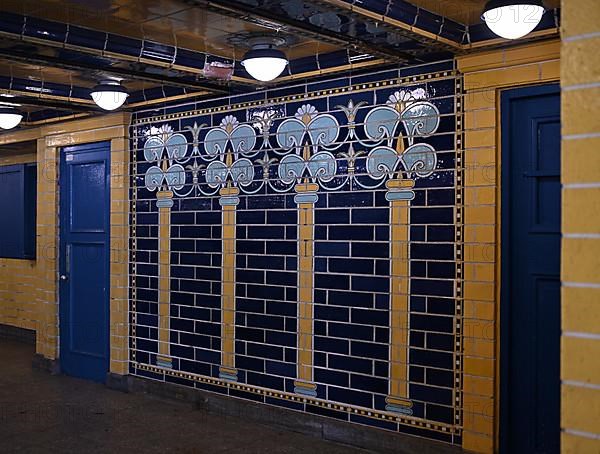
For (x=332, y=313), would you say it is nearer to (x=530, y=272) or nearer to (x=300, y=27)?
(x=530, y=272)

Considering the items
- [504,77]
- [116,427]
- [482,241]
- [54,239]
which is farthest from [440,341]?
[54,239]

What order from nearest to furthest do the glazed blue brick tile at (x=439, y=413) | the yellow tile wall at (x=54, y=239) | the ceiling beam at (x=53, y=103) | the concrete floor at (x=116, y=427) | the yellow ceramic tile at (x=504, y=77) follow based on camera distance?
the yellow ceramic tile at (x=504, y=77) → the glazed blue brick tile at (x=439, y=413) → the concrete floor at (x=116, y=427) → the ceiling beam at (x=53, y=103) → the yellow tile wall at (x=54, y=239)

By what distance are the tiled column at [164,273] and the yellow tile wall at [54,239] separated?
0.47 metres

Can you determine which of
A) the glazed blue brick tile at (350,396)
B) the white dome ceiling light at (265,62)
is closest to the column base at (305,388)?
the glazed blue brick tile at (350,396)

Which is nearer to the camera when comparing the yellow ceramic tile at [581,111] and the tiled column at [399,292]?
the yellow ceramic tile at [581,111]

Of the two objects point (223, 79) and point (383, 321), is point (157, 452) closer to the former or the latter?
point (383, 321)

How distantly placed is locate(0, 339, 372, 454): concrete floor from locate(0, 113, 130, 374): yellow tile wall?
0.53m

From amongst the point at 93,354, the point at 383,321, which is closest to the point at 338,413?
the point at 383,321

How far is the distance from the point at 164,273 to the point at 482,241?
291 centimetres

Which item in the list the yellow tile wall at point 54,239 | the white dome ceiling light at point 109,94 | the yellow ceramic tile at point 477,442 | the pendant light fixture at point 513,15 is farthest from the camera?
the yellow tile wall at point 54,239

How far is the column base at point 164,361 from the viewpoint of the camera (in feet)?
19.4

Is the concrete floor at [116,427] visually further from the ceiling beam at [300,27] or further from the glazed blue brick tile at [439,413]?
the ceiling beam at [300,27]

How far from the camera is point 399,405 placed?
175 inches

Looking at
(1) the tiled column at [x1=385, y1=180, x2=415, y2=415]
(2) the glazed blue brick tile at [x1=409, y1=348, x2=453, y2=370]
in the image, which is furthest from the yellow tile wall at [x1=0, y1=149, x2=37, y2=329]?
(2) the glazed blue brick tile at [x1=409, y1=348, x2=453, y2=370]
